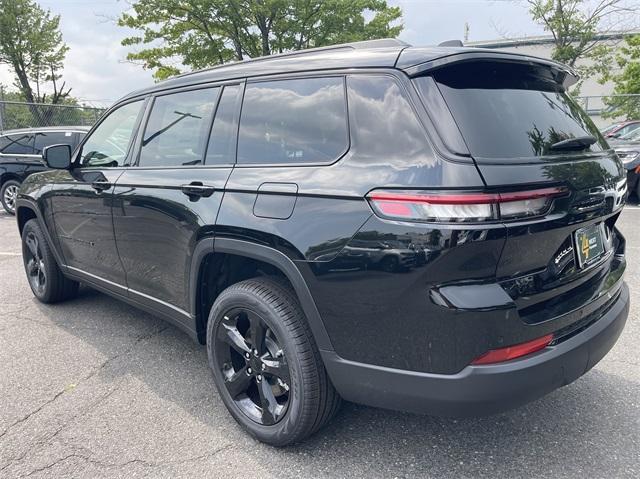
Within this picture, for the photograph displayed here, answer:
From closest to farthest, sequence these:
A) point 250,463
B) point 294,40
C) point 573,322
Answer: point 573,322 < point 250,463 < point 294,40

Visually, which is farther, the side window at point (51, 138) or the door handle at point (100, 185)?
the side window at point (51, 138)

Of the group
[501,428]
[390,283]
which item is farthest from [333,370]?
[501,428]

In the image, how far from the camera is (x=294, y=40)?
17.1 meters

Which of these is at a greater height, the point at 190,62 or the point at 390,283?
the point at 190,62

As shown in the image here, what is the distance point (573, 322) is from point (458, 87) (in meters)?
1.09

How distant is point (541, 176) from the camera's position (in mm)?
1919

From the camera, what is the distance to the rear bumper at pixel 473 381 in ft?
6.08

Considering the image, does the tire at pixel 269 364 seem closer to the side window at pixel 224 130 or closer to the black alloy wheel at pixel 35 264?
the side window at pixel 224 130

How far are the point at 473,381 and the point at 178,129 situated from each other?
225cm

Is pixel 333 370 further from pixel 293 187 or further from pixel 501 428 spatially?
pixel 501 428

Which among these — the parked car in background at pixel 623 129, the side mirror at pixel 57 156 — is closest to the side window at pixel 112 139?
the side mirror at pixel 57 156

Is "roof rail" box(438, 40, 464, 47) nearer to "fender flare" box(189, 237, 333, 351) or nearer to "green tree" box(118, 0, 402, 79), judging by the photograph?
"fender flare" box(189, 237, 333, 351)

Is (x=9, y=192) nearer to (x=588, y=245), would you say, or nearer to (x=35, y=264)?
(x=35, y=264)

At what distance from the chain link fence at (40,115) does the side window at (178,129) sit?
12.7 meters
